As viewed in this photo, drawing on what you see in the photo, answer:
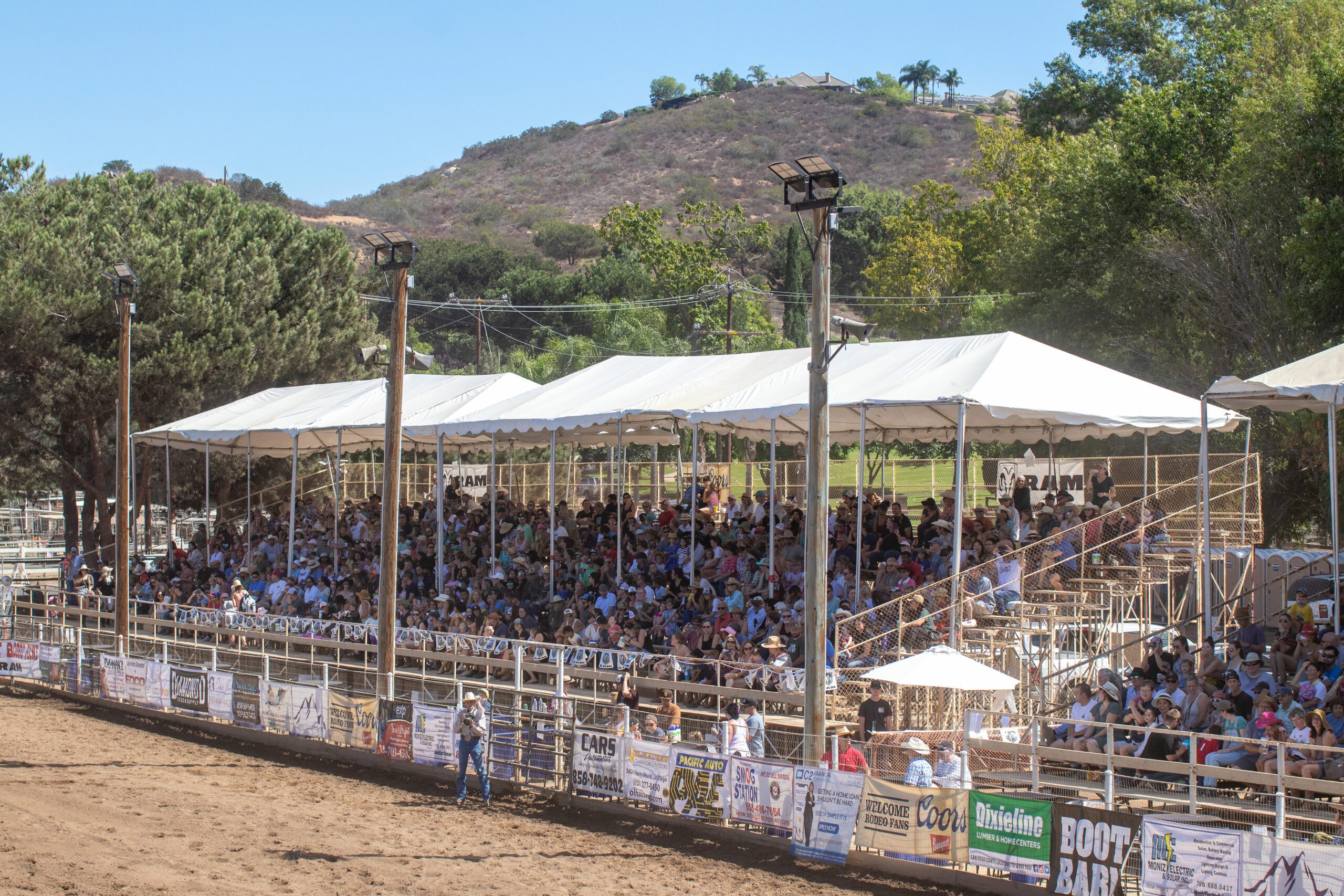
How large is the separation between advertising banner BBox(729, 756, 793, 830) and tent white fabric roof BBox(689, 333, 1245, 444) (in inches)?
228

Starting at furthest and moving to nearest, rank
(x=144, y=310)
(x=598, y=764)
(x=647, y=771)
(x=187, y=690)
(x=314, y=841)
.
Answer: (x=144, y=310) < (x=187, y=690) < (x=598, y=764) < (x=647, y=771) < (x=314, y=841)

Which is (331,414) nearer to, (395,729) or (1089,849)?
(395,729)

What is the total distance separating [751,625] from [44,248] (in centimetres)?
2673

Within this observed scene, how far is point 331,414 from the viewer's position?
28.2 m

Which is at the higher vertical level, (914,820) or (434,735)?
(914,820)

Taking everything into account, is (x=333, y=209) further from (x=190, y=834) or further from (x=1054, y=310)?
(x=190, y=834)

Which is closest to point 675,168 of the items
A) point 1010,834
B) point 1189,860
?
point 1010,834

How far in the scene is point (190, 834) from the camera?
1385cm

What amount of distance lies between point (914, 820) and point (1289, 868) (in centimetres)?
356

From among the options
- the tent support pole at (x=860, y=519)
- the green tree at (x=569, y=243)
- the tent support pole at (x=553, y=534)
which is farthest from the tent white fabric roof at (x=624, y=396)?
the green tree at (x=569, y=243)

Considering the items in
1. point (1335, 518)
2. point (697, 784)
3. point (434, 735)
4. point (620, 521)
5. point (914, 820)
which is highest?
point (1335, 518)

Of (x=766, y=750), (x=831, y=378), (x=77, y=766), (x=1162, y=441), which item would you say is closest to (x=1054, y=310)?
(x=1162, y=441)

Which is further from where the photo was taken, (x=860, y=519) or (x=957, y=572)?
(x=860, y=519)

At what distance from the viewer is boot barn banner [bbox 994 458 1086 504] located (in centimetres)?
2686
